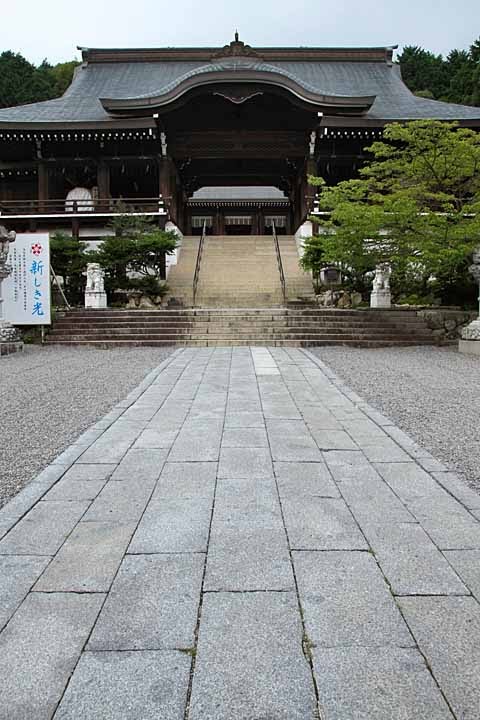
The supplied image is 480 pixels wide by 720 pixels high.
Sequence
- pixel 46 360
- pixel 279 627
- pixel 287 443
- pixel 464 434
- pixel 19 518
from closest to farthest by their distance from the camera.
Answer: pixel 279 627 < pixel 19 518 < pixel 287 443 < pixel 464 434 < pixel 46 360

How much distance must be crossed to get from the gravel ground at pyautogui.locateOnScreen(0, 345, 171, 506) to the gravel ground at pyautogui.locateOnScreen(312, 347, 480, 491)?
2927 mm

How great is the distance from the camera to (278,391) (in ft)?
21.5

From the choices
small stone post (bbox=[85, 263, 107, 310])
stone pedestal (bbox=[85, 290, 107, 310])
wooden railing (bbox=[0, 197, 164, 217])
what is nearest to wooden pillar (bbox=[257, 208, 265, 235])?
wooden railing (bbox=[0, 197, 164, 217])

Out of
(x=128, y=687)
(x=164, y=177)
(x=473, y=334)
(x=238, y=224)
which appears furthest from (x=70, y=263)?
(x=128, y=687)

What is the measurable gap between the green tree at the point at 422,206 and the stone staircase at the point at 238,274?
4335 millimetres

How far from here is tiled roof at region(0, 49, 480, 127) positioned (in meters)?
19.2

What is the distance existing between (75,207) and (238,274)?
21.8 ft

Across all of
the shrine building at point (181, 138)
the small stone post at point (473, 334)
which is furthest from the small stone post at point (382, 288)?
the shrine building at point (181, 138)

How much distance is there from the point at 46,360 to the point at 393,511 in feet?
28.4

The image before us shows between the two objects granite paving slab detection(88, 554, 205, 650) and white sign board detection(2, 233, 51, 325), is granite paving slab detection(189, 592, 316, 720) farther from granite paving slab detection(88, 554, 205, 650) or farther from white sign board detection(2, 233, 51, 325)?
white sign board detection(2, 233, 51, 325)

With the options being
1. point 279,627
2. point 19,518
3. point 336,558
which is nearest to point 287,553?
point 336,558

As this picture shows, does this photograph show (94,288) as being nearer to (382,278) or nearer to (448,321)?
(382,278)

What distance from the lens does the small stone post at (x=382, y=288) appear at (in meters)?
14.7

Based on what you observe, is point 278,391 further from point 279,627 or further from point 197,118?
point 197,118
